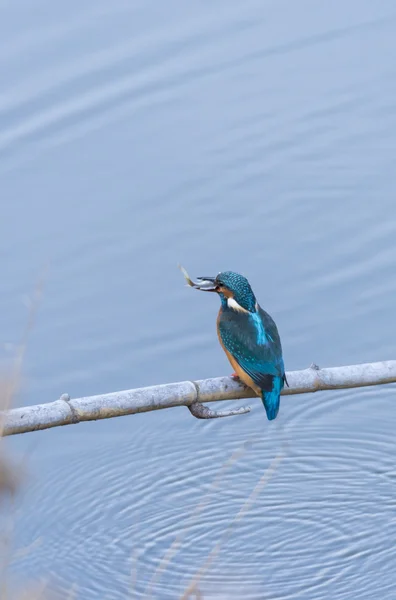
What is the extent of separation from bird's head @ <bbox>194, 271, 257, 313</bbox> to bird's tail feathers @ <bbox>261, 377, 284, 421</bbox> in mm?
330

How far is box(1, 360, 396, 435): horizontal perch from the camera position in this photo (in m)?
3.69

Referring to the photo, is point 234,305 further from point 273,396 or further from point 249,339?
point 273,396

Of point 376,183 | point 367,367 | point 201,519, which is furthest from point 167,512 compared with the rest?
point 376,183

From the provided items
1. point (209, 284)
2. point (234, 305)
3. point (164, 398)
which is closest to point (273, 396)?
point (234, 305)

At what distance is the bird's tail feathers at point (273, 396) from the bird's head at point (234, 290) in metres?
0.33

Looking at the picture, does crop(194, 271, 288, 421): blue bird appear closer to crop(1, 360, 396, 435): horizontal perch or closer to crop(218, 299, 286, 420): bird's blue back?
crop(218, 299, 286, 420): bird's blue back

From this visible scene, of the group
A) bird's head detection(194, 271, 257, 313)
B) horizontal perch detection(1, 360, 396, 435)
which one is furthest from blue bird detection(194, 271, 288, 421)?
horizontal perch detection(1, 360, 396, 435)

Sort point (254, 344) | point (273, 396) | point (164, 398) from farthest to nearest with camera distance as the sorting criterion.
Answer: point (254, 344) → point (273, 396) → point (164, 398)

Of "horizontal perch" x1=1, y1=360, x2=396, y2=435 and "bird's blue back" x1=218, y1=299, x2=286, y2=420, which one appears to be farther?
"bird's blue back" x1=218, y1=299, x2=286, y2=420

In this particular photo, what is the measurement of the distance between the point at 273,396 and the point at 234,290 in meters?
0.42

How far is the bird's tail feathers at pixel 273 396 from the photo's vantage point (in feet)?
14.7

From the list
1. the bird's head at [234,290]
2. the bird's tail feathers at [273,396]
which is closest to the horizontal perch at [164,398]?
the bird's tail feathers at [273,396]

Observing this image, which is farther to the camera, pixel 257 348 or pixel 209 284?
pixel 209 284

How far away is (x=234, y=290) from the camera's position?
4711mm
